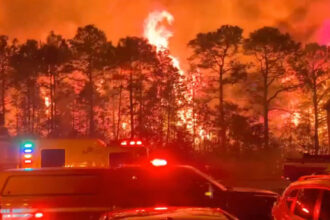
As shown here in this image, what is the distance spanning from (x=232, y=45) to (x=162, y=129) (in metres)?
8.68

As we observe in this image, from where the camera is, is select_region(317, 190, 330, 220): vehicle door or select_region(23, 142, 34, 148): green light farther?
select_region(23, 142, 34, 148): green light

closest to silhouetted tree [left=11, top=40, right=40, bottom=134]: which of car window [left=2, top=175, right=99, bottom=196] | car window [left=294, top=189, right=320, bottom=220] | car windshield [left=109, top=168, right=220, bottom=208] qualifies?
car window [left=2, top=175, right=99, bottom=196]

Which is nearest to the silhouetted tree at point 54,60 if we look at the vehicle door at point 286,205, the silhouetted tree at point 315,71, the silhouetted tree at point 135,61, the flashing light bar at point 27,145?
the silhouetted tree at point 135,61

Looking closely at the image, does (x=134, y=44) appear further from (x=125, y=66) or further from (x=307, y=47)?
(x=307, y=47)

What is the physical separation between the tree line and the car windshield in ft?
93.5

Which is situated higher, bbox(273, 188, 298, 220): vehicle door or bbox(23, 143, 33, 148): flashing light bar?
bbox(23, 143, 33, 148): flashing light bar

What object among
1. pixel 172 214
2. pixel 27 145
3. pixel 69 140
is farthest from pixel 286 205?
pixel 27 145

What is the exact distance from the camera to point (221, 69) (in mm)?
45906

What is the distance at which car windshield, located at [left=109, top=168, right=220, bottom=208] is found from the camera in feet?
34.7

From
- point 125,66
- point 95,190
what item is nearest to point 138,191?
point 95,190

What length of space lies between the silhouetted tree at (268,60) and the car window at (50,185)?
115ft

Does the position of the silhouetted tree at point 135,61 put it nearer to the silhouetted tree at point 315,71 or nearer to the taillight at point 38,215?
the silhouetted tree at point 315,71

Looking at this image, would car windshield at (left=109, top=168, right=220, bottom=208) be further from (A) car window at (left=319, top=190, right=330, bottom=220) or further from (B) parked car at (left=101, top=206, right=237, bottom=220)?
(B) parked car at (left=101, top=206, right=237, bottom=220)

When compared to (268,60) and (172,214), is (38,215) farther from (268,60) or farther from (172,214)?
(268,60)
